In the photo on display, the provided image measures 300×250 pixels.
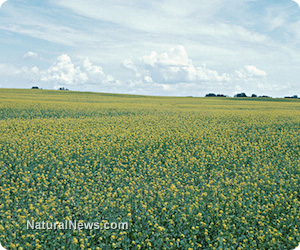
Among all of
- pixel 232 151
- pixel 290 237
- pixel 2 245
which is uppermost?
pixel 232 151

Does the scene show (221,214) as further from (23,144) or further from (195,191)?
(23,144)

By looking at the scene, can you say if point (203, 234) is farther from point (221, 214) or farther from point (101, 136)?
point (101, 136)

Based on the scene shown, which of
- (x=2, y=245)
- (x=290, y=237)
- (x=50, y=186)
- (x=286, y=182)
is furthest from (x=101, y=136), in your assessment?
(x=290, y=237)

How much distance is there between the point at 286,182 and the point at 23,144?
37.1 ft

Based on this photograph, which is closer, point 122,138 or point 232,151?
point 232,151

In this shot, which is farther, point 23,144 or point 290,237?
point 23,144

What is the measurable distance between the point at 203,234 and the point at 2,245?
4947 mm

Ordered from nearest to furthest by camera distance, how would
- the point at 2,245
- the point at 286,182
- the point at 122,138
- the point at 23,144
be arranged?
the point at 2,245, the point at 286,182, the point at 23,144, the point at 122,138

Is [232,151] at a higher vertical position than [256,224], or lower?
higher

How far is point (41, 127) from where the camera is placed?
15836 millimetres

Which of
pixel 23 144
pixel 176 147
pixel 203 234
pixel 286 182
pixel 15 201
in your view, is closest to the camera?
pixel 203 234

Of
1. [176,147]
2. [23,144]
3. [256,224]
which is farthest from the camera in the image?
[176,147]

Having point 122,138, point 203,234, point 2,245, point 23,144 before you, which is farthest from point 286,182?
point 23,144

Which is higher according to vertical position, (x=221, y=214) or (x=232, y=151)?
(x=232, y=151)
